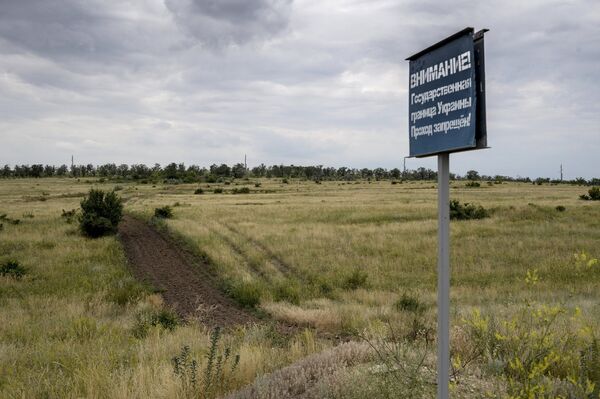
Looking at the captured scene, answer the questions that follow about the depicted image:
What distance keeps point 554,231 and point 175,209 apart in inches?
1201

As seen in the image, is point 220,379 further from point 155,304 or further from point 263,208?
point 263,208

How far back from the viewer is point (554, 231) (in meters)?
29.6

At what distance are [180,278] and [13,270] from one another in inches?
240

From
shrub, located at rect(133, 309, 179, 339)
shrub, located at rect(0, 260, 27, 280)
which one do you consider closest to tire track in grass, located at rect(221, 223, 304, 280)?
shrub, located at rect(133, 309, 179, 339)

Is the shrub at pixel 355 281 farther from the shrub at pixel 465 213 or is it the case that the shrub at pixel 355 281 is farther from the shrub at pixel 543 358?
the shrub at pixel 465 213

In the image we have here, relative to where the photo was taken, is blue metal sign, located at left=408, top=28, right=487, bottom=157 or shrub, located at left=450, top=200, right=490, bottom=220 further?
shrub, located at left=450, top=200, right=490, bottom=220

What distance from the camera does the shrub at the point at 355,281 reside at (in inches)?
714

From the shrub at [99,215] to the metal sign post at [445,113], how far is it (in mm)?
27201

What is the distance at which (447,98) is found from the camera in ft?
12.5

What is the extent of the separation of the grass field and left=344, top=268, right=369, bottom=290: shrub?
0.08 meters

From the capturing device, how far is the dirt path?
14.7 meters

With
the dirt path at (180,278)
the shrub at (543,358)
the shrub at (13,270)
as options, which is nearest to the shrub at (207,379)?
the shrub at (543,358)

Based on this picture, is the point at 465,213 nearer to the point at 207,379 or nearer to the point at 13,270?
the point at 13,270

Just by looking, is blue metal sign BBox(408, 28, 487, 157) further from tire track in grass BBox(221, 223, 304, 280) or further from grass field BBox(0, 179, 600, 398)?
tire track in grass BBox(221, 223, 304, 280)
